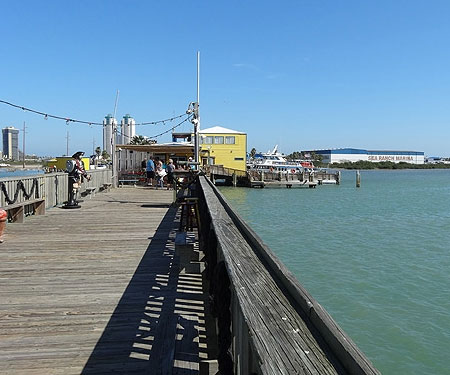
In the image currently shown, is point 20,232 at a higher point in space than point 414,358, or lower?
higher

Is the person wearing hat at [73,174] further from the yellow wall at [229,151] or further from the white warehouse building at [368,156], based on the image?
the white warehouse building at [368,156]

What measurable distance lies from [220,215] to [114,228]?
19.0ft

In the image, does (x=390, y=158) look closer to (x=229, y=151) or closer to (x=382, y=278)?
(x=229, y=151)

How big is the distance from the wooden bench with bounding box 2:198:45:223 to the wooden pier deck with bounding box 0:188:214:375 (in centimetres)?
76

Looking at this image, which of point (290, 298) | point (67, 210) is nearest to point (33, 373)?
point (290, 298)

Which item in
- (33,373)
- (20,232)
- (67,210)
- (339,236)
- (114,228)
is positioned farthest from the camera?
(339,236)

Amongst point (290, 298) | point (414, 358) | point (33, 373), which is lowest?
point (414, 358)

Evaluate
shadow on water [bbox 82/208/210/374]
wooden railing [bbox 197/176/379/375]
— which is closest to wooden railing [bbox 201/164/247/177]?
shadow on water [bbox 82/208/210/374]

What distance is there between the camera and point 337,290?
9.68 meters

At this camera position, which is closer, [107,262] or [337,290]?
[107,262]

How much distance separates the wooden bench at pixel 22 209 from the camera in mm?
9719

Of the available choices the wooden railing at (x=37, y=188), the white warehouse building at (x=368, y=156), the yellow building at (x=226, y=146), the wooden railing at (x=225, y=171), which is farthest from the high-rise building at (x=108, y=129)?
→ the white warehouse building at (x=368, y=156)

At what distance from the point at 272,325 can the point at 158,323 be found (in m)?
2.49

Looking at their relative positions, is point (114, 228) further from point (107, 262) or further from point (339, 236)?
point (339, 236)
